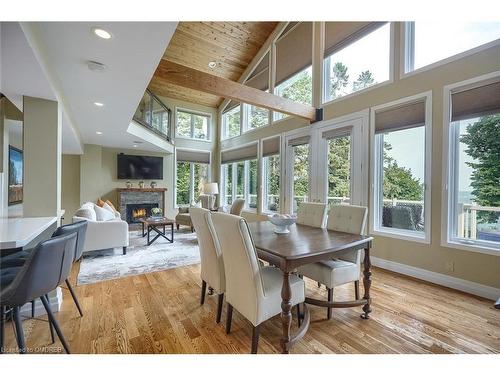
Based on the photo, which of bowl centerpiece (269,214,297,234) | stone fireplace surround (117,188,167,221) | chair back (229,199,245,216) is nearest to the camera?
bowl centerpiece (269,214,297,234)

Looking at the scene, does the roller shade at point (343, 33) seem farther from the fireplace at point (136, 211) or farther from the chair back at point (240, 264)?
the fireplace at point (136, 211)

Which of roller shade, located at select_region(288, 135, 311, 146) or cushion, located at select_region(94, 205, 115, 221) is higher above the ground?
roller shade, located at select_region(288, 135, 311, 146)

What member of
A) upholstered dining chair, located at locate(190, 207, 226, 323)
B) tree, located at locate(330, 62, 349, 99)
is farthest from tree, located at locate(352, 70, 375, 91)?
upholstered dining chair, located at locate(190, 207, 226, 323)

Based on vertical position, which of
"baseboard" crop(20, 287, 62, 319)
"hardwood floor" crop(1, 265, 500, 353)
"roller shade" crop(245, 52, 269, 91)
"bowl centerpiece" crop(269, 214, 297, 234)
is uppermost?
"roller shade" crop(245, 52, 269, 91)

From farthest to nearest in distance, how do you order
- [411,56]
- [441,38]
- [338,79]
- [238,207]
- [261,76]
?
[261,76] → [238,207] → [338,79] → [411,56] → [441,38]

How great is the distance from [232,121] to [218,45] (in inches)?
88.0

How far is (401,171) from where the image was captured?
3.39 m

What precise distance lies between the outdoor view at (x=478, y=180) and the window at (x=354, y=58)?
4.69 ft

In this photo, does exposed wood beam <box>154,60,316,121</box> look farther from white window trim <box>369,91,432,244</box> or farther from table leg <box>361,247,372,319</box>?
table leg <box>361,247,372,319</box>

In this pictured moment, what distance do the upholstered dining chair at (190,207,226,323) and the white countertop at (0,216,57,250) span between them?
115 cm

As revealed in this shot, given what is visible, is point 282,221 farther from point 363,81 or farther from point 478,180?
point 363,81

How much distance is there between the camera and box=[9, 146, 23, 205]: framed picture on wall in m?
3.78

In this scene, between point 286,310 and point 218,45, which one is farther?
point 218,45

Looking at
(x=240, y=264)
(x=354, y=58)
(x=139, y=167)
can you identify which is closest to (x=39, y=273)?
(x=240, y=264)
